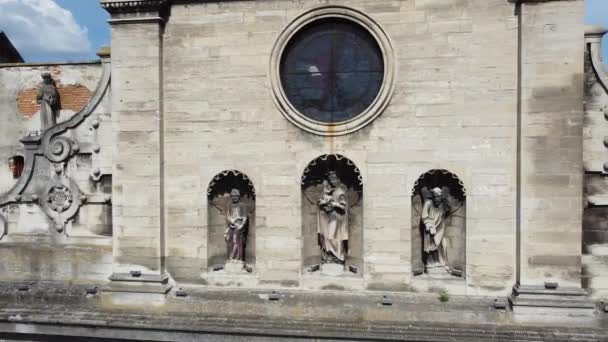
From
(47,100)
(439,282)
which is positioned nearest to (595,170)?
(439,282)

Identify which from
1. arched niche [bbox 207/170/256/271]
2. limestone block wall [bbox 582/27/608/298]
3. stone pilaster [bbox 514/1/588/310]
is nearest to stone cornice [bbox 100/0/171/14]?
arched niche [bbox 207/170/256/271]

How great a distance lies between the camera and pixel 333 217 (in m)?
8.80

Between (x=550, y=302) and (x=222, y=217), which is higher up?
(x=222, y=217)

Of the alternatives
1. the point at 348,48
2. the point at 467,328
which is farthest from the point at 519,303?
the point at 348,48

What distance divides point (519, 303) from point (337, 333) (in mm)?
3010

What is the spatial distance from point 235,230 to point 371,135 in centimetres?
305

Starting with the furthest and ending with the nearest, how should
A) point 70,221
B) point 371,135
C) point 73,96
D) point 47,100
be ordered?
1. point 73,96
2. point 47,100
3. point 70,221
4. point 371,135

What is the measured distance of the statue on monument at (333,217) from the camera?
345 inches

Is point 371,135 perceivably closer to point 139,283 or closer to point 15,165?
point 139,283

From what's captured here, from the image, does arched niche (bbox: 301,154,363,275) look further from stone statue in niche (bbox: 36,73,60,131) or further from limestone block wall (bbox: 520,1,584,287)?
stone statue in niche (bbox: 36,73,60,131)

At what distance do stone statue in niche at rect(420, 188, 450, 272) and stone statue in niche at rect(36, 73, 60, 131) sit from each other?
9.51m

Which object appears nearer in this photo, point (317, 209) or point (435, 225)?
point (435, 225)

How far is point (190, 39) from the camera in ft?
29.6

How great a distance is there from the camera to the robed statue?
9.06 meters
